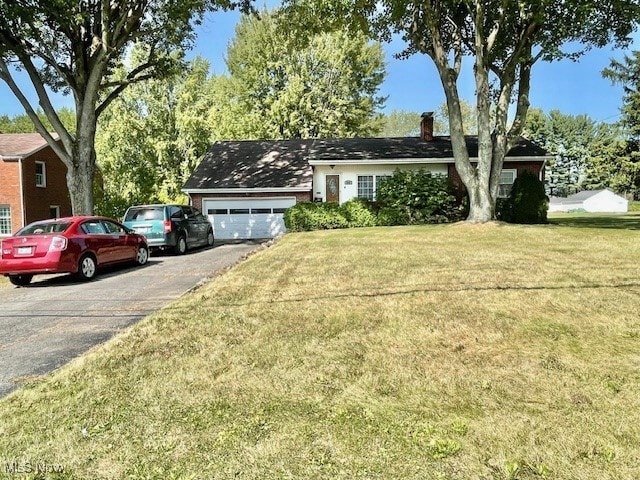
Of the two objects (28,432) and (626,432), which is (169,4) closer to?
(28,432)

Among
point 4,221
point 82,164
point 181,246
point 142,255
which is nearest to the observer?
point 142,255

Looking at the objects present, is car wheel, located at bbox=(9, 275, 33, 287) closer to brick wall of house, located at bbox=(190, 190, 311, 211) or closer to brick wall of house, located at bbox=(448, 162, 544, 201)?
brick wall of house, located at bbox=(190, 190, 311, 211)

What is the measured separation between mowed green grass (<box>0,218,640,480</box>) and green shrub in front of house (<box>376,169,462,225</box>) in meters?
13.0

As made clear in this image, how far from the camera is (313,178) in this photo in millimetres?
22594

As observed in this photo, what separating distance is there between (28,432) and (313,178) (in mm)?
20294

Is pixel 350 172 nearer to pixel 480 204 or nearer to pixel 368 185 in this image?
pixel 368 185

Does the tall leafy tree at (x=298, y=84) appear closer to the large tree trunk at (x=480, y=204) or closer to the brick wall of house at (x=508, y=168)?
the brick wall of house at (x=508, y=168)

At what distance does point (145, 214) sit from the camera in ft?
46.4

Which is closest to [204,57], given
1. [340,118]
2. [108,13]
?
[340,118]

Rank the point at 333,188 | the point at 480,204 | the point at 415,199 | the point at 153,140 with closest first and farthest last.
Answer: the point at 480,204 → the point at 415,199 → the point at 333,188 → the point at 153,140

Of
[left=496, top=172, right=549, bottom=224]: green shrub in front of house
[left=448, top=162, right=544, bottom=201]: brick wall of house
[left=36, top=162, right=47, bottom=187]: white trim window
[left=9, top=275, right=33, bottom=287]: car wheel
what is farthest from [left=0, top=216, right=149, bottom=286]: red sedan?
[left=36, top=162, right=47, bottom=187]: white trim window

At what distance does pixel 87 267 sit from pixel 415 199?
45.0 feet

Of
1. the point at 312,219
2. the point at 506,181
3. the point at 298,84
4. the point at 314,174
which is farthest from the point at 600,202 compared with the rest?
the point at 312,219

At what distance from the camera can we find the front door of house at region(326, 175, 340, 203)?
72.0 ft
